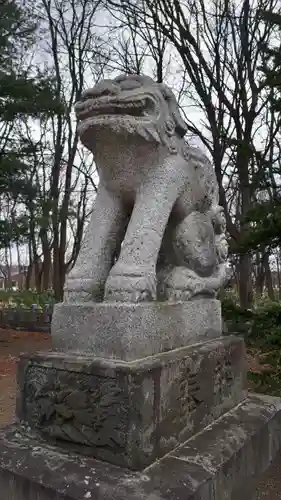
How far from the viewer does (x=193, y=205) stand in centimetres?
231

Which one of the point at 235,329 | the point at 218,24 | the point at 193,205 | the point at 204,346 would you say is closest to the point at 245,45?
the point at 218,24

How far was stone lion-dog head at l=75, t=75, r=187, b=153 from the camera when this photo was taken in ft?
6.23

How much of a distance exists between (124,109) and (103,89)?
0.13 meters

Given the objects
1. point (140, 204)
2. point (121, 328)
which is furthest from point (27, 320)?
point (121, 328)

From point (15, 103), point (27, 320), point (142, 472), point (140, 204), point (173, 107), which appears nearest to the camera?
point (142, 472)

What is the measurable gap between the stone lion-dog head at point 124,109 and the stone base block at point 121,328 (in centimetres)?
78

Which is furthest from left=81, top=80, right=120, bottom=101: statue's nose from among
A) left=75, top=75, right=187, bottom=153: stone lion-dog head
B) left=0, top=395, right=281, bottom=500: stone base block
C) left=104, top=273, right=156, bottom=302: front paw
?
left=0, top=395, right=281, bottom=500: stone base block

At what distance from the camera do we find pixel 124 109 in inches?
75.1

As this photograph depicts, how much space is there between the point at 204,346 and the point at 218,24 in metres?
7.24

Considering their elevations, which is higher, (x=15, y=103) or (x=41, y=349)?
(x=15, y=103)

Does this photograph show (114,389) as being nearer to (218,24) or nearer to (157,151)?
(157,151)

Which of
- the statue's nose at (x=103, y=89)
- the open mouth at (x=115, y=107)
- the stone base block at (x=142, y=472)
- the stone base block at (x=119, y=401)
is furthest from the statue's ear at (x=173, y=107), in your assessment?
the stone base block at (x=142, y=472)

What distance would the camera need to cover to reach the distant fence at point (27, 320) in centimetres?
1001

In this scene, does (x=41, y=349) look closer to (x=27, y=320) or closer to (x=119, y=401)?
(x=119, y=401)
